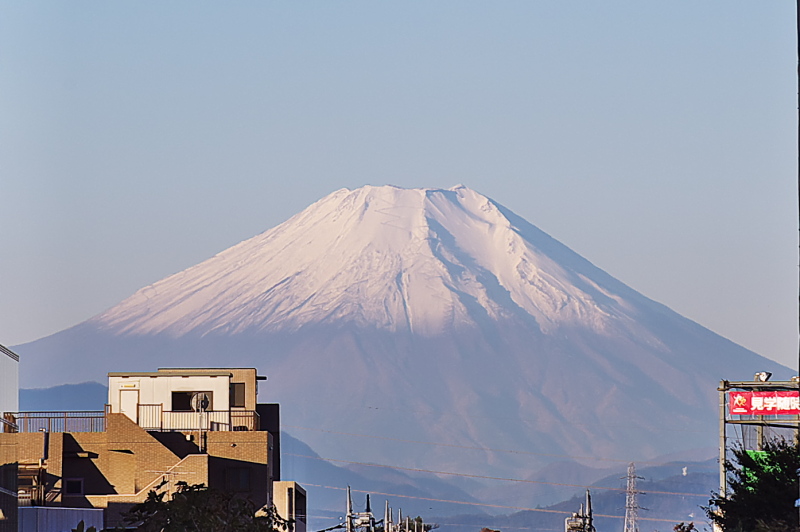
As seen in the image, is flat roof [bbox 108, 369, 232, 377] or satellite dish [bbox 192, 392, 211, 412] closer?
satellite dish [bbox 192, 392, 211, 412]

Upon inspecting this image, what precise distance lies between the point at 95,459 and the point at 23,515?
108ft

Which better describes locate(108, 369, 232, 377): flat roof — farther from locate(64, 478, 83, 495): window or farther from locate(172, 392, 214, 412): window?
locate(64, 478, 83, 495): window

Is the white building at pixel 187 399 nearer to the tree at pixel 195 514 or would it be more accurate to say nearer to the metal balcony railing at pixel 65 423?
the metal balcony railing at pixel 65 423

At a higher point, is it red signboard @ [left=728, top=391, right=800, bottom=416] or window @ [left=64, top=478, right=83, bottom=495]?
red signboard @ [left=728, top=391, right=800, bottom=416]

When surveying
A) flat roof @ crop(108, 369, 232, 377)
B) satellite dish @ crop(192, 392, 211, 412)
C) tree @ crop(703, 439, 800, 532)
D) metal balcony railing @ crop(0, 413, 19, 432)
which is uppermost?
flat roof @ crop(108, 369, 232, 377)

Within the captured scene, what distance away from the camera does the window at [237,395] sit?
111 meters

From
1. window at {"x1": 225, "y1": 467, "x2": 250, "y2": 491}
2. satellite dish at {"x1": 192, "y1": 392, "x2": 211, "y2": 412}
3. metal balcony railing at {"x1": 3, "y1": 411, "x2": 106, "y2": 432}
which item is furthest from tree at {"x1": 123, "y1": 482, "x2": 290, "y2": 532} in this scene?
satellite dish at {"x1": 192, "y1": 392, "x2": 211, "y2": 412}

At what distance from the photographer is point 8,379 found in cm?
5738

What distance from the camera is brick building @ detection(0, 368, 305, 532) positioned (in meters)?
86.3

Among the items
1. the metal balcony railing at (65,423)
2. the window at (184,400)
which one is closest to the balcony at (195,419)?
the window at (184,400)

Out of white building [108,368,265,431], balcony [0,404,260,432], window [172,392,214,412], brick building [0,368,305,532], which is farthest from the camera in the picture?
window [172,392,214,412]

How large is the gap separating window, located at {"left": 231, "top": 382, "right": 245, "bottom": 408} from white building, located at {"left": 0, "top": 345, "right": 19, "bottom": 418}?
158 feet

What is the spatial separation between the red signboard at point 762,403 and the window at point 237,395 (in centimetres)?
3086

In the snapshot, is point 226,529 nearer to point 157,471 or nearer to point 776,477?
point 776,477
